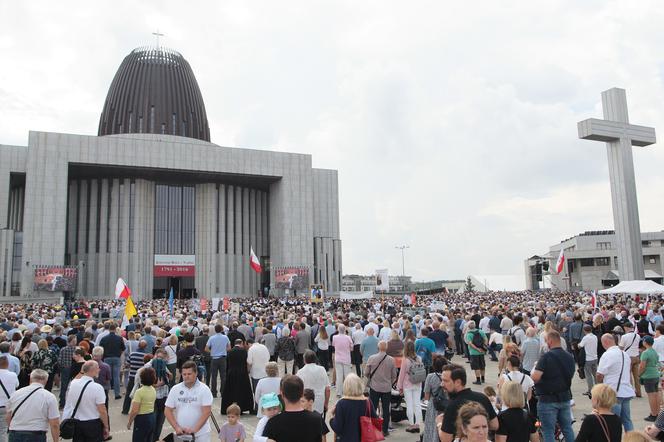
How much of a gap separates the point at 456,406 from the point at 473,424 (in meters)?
1.23

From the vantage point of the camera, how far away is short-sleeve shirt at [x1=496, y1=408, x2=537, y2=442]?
530 centimetres

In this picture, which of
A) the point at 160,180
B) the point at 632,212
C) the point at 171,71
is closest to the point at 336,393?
the point at 632,212

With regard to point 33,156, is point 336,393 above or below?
below

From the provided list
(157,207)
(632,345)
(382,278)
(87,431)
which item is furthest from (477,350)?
(157,207)

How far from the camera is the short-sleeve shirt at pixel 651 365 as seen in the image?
918 centimetres

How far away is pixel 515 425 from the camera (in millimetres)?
5316

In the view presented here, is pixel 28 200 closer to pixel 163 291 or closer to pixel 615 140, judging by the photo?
pixel 163 291

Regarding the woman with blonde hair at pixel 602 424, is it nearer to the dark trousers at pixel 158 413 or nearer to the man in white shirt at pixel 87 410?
the man in white shirt at pixel 87 410

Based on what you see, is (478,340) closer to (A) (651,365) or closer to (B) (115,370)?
(A) (651,365)

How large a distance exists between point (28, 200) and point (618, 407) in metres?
56.0

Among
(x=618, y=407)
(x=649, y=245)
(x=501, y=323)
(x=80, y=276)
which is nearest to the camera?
(x=618, y=407)

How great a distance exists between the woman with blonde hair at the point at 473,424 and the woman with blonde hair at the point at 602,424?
4.94 feet

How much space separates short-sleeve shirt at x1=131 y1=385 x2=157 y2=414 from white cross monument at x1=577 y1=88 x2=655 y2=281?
35347mm

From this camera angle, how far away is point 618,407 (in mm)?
7625
